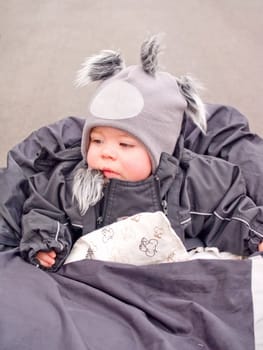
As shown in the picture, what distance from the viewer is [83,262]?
866 millimetres

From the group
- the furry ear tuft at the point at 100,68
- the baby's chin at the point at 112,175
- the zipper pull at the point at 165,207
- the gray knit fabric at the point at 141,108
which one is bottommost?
the zipper pull at the point at 165,207

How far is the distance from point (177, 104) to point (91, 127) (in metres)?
0.17

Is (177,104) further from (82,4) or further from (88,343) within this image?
(82,4)

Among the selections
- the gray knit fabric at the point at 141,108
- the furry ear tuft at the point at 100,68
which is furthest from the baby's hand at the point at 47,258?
the furry ear tuft at the point at 100,68

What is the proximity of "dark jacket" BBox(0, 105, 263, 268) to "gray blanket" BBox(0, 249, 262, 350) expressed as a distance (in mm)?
100

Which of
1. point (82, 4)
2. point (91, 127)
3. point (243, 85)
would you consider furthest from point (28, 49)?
point (91, 127)

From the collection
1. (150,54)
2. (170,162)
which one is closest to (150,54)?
(150,54)

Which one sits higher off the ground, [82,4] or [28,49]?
[82,4]

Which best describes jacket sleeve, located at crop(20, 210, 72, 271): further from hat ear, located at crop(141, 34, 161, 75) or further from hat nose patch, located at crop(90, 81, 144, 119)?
hat ear, located at crop(141, 34, 161, 75)

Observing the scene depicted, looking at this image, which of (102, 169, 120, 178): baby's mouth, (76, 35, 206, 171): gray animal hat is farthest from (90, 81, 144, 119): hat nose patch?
(102, 169, 120, 178): baby's mouth

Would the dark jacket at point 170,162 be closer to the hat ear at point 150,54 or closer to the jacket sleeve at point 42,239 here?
the jacket sleeve at point 42,239

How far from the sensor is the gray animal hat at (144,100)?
93cm

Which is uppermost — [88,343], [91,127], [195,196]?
[91,127]

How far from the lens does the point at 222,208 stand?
1000 mm
